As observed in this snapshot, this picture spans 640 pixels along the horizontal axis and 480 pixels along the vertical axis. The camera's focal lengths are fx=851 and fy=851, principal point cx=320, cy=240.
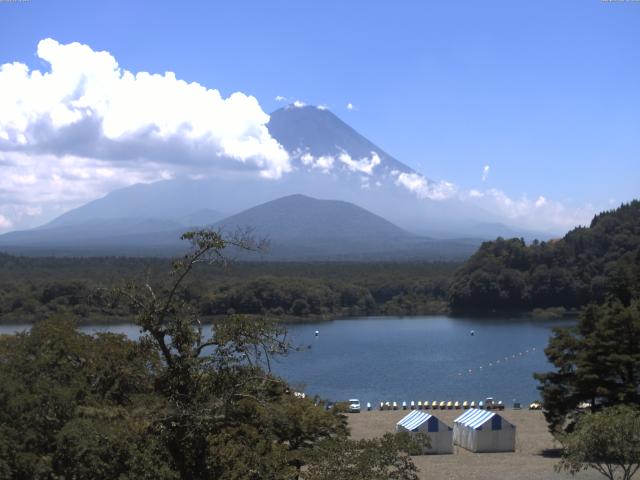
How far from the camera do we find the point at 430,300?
201ft

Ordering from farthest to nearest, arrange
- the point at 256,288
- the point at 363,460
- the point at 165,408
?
the point at 256,288 → the point at 363,460 → the point at 165,408

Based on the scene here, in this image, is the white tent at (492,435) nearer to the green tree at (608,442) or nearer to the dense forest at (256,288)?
the green tree at (608,442)

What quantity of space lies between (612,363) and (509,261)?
44.0 m

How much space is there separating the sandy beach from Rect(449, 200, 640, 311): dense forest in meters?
34.7

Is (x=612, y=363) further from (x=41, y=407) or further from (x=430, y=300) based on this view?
(x=430, y=300)

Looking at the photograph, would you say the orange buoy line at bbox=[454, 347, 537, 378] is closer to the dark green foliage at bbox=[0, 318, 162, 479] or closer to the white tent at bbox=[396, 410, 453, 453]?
the white tent at bbox=[396, 410, 453, 453]

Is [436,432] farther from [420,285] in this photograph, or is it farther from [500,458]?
[420,285]

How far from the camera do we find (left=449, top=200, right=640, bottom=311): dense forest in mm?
55875

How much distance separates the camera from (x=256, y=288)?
53.8 meters

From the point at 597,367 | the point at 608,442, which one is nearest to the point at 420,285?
the point at 597,367

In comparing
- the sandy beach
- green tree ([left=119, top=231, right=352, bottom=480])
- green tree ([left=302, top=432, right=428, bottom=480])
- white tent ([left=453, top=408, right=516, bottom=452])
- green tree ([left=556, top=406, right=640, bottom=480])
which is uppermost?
green tree ([left=119, top=231, right=352, bottom=480])

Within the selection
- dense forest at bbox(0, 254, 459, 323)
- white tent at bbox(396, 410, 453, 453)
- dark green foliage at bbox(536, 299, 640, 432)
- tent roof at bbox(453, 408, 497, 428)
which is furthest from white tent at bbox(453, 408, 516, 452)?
dense forest at bbox(0, 254, 459, 323)

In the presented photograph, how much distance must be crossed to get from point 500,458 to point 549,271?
135ft

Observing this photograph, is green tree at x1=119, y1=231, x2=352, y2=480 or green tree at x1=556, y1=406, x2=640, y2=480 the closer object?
green tree at x1=119, y1=231, x2=352, y2=480
